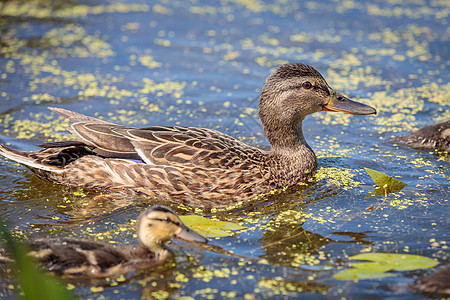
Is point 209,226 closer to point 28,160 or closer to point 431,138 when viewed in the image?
point 28,160

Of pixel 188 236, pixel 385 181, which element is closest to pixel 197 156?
pixel 188 236

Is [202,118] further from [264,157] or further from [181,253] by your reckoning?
[181,253]

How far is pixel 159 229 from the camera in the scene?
192 inches

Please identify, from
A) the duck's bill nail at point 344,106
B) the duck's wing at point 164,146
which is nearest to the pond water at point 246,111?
the duck's wing at point 164,146

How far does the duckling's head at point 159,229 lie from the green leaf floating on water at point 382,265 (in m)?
1.17

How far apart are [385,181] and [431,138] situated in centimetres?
135

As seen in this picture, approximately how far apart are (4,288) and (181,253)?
137cm

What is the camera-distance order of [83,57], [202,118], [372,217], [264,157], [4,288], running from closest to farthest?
[4,288] → [372,217] → [264,157] → [202,118] → [83,57]

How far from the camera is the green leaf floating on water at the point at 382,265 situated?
4.71 m

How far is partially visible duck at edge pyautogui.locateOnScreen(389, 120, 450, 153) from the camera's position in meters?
7.43

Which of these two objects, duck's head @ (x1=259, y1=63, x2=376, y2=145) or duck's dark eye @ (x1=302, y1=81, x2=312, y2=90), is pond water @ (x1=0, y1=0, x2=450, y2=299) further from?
duck's dark eye @ (x1=302, y1=81, x2=312, y2=90)

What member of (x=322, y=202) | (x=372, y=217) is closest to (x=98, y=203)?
(x=322, y=202)

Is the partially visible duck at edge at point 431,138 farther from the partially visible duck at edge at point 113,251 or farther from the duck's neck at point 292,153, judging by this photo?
the partially visible duck at edge at point 113,251

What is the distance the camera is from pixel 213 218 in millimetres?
5871
